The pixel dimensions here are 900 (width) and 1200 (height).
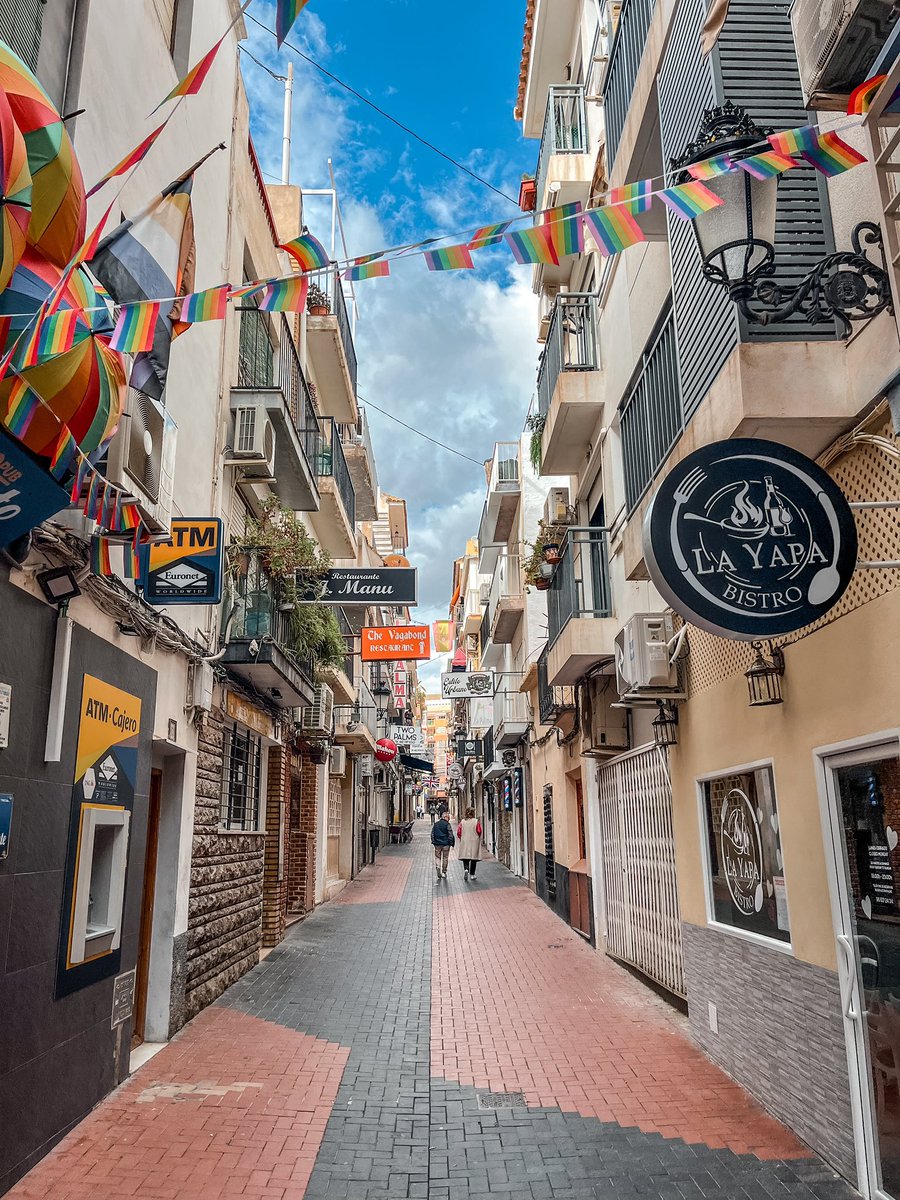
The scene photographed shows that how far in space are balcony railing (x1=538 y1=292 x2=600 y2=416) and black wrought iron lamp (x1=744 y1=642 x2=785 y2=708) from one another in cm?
706

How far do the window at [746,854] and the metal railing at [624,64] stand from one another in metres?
6.15

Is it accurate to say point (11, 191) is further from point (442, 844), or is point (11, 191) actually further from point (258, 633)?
point (442, 844)

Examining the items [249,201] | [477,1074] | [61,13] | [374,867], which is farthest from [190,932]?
[374,867]

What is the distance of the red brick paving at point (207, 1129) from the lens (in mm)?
4785

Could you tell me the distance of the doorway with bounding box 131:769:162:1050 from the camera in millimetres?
7762

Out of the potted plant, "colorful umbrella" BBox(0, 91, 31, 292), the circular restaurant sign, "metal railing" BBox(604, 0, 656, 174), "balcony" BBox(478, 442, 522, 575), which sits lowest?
the circular restaurant sign

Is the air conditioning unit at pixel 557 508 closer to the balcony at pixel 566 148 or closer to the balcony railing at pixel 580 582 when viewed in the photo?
the balcony railing at pixel 580 582

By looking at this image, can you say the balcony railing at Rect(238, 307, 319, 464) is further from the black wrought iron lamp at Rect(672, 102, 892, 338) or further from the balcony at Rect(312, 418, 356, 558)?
the black wrought iron lamp at Rect(672, 102, 892, 338)

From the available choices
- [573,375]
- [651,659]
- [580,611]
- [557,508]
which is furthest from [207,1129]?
[557,508]

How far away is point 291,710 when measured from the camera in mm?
13977

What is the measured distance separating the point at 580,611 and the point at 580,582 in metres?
0.90

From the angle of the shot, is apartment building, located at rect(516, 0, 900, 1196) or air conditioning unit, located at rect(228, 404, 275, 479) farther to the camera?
air conditioning unit, located at rect(228, 404, 275, 479)

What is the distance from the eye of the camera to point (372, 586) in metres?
12.8

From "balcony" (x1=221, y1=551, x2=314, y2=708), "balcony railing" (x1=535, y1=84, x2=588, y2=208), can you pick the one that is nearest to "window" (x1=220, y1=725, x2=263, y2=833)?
"balcony" (x1=221, y1=551, x2=314, y2=708)
